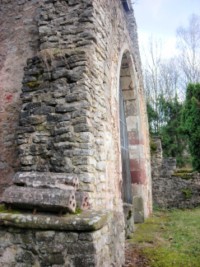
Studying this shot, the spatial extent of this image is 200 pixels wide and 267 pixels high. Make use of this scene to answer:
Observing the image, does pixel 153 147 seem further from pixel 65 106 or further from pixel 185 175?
pixel 65 106

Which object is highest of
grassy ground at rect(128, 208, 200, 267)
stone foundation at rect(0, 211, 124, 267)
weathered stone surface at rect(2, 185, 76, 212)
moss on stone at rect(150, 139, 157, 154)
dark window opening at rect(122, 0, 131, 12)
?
dark window opening at rect(122, 0, 131, 12)

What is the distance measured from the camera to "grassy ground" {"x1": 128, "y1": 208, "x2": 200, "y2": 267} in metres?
4.26

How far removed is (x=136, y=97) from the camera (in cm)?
847

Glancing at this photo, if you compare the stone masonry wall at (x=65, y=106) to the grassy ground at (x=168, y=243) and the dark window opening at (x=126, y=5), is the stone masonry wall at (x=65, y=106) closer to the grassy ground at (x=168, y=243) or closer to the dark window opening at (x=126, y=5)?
the grassy ground at (x=168, y=243)

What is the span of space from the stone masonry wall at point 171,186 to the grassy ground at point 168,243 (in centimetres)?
352

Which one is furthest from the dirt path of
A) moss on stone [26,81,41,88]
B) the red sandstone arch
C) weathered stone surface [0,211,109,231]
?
the red sandstone arch

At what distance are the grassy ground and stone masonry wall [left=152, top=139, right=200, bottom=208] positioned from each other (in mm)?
3521

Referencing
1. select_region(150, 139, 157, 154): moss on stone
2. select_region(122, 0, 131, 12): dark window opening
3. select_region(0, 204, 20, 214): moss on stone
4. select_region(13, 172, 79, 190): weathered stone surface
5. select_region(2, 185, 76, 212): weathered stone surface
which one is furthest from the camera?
select_region(150, 139, 157, 154): moss on stone

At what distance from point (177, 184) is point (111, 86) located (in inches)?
274

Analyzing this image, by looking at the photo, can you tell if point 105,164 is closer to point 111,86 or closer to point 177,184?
point 111,86

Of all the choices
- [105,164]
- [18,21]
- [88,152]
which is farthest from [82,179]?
[18,21]

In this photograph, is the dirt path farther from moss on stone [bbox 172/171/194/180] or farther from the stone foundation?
moss on stone [bbox 172/171/194/180]

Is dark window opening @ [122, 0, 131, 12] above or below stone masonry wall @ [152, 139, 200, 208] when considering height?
above

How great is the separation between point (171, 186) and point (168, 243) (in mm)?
6031
